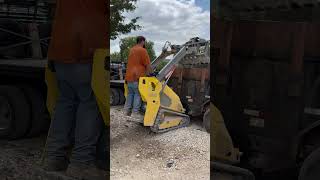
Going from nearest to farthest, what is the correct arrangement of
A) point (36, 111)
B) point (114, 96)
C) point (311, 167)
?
point (311, 167), point (114, 96), point (36, 111)

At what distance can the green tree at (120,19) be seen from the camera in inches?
92.5

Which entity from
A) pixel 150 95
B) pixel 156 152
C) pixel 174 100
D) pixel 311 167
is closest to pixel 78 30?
pixel 150 95

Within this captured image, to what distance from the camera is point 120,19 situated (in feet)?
7.91

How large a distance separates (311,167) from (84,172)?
1.19m

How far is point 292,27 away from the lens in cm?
218

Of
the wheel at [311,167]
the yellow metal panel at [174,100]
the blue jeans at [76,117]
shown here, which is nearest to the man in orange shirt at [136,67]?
the yellow metal panel at [174,100]

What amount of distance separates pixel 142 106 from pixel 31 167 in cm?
78

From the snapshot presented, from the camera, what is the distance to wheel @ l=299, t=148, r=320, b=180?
221cm

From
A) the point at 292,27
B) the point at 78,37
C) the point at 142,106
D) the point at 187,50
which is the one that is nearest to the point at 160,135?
the point at 142,106

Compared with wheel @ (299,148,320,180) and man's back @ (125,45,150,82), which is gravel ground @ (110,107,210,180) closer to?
man's back @ (125,45,150,82)

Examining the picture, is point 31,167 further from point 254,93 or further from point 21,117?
point 254,93

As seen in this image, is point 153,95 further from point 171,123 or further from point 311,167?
point 311,167

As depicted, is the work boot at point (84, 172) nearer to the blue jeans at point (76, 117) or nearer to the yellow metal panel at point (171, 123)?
the blue jeans at point (76, 117)

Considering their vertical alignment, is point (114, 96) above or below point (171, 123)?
above
